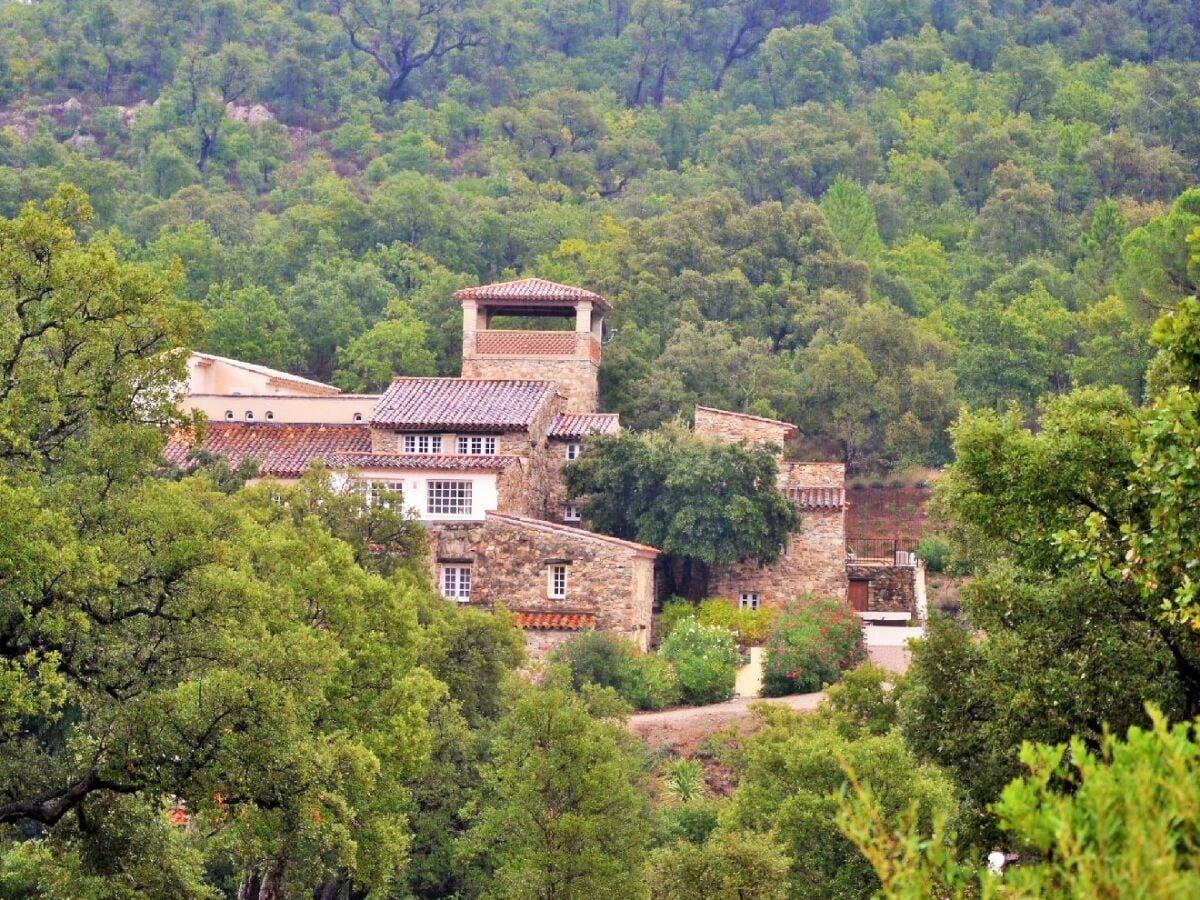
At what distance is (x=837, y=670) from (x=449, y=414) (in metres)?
11.2

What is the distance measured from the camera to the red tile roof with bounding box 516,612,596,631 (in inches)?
1941

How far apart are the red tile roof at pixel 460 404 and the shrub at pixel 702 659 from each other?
22.5ft

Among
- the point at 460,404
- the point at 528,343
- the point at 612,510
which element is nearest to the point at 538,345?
the point at 528,343

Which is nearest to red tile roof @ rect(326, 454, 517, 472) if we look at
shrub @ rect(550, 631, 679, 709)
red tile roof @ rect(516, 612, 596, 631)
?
red tile roof @ rect(516, 612, 596, 631)

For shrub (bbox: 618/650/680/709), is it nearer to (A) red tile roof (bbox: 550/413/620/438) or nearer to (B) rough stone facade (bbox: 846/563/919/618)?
(A) red tile roof (bbox: 550/413/620/438)

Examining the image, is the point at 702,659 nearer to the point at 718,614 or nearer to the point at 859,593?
the point at 718,614

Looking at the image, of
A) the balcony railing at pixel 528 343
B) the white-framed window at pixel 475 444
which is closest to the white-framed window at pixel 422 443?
the white-framed window at pixel 475 444

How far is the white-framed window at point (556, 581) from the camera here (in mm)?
50500

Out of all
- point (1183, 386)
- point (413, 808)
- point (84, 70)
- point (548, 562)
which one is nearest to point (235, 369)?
point (548, 562)

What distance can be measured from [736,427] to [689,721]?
11.7 metres

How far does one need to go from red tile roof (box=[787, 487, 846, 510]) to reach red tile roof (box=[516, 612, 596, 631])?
7094mm

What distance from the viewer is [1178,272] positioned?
5894 centimetres

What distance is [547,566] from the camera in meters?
50.6

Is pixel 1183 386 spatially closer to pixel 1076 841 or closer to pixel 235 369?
pixel 1076 841
